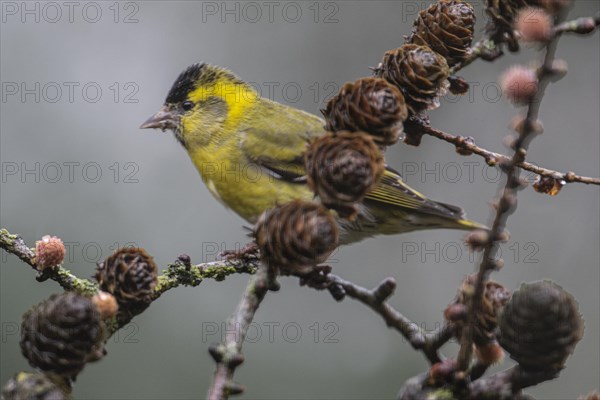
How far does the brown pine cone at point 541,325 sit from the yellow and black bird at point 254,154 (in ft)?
5.42

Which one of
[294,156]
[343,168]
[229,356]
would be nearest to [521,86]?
[343,168]

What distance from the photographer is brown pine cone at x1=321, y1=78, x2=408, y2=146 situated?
151cm

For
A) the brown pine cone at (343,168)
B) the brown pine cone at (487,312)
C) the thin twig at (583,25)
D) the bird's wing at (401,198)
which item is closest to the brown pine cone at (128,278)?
the brown pine cone at (343,168)

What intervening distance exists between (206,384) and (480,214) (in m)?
2.56

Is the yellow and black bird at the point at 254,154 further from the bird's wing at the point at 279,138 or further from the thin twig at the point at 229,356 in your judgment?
the thin twig at the point at 229,356

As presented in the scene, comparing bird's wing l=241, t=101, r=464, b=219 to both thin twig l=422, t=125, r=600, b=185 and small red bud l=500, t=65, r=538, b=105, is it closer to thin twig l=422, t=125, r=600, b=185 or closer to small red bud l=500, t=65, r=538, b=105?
thin twig l=422, t=125, r=600, b=185

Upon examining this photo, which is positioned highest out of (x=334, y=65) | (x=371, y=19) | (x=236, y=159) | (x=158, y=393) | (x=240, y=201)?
(x=371, y=19)

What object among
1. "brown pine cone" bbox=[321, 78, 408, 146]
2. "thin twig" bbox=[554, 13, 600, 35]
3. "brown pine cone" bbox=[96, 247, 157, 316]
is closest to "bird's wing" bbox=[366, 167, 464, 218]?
"thin twig" bbox=[554, 13, 600, 35]

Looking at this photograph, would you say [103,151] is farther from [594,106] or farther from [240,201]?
[594,106]

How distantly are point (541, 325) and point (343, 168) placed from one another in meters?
0.42

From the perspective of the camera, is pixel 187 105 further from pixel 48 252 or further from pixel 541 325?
pixel 541 325

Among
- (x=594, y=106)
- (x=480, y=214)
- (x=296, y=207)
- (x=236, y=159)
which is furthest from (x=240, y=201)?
(x=594, y=106)

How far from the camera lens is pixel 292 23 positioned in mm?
6422

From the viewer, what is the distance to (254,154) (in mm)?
3383
